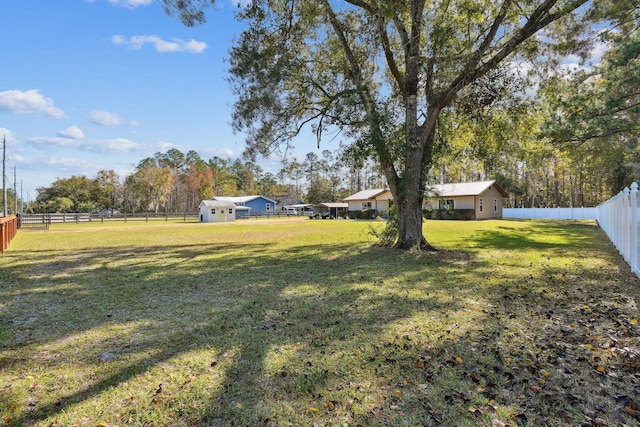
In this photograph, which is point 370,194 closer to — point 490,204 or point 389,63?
point 490,204

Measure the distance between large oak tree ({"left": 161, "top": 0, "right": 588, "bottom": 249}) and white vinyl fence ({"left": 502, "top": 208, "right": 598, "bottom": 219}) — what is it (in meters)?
26.4

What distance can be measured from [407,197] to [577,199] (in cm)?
5338

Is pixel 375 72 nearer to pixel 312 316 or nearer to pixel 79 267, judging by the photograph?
pixel 312 316

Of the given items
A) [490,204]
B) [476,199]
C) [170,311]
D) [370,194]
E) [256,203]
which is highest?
[370,194]

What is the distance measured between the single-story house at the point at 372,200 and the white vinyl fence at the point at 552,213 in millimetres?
12437

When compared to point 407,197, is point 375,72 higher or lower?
higher

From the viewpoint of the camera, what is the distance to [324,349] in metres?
3.62

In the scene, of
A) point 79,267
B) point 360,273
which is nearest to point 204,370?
point 360,273

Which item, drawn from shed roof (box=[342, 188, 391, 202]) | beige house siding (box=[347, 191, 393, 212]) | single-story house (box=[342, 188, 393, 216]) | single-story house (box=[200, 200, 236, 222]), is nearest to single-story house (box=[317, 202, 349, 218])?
beige house siding (box=[347, 191, 393, 212])

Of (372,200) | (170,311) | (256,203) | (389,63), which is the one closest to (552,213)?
(372,200)

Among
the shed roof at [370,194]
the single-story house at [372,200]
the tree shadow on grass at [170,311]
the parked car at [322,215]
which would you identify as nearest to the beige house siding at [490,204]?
the single-story house at [372,200]

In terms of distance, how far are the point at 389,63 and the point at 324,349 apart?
373 inches

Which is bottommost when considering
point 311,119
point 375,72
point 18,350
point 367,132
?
point 18,350

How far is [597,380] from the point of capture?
116 inches
